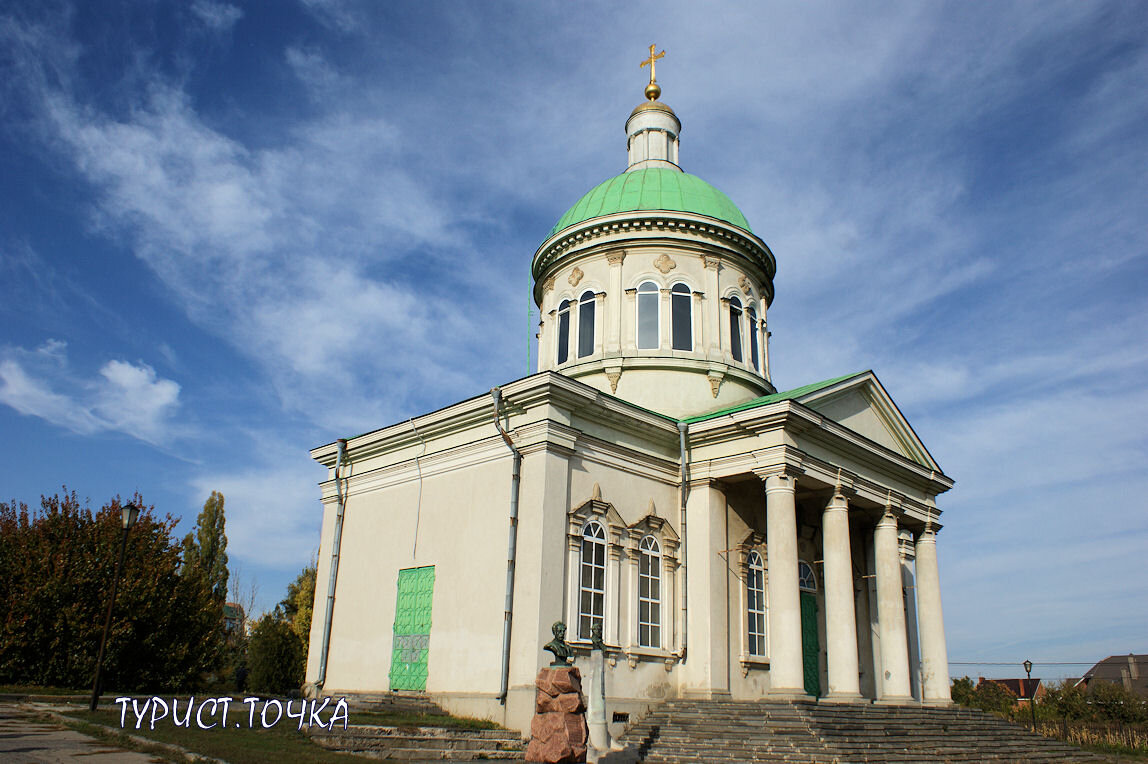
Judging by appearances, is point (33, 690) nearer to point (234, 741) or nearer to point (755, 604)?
point (234, 741)

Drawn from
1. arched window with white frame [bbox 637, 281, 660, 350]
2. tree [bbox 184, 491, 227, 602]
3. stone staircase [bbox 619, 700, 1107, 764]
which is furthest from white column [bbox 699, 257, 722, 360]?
tree [bbox 184, 491, 227, 602]

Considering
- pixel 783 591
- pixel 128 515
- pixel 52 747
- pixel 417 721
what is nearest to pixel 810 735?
pixel 783 591

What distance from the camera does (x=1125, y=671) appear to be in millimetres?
50750

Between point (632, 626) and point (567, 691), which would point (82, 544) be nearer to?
point (632, 626)

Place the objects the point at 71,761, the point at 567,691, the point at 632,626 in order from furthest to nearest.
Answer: the point at 632,626, the point at 567,691, the point at 71,761

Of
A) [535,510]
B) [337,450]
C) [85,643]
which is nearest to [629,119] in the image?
[337,450]

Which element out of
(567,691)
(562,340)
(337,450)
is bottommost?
(567,691)

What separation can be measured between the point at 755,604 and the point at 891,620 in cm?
301

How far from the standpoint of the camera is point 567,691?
10664 millimetres

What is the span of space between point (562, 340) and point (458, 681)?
949cm

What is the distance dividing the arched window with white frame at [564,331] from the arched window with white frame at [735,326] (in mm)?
4100

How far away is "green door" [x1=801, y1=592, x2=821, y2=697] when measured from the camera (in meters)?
18.3

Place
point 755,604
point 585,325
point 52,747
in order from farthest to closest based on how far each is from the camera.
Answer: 1. point 585,325
2. point 755,604
3. point 52,747

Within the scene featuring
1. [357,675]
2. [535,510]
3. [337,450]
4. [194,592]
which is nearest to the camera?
[535,510]
